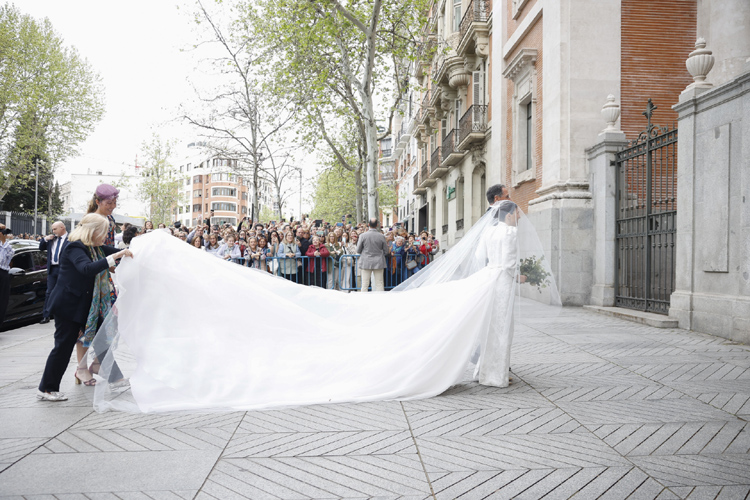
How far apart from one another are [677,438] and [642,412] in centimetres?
66

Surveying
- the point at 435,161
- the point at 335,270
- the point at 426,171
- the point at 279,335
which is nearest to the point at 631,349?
the point at 279,335

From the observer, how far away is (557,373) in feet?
21.1

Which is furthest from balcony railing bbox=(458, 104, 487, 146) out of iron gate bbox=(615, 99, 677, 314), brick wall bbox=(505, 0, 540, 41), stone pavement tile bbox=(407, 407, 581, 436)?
stone pavement tile bbox=(407, 407, 581, 436)

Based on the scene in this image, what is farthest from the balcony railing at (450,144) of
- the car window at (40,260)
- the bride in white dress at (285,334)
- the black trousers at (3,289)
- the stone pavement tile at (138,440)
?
the stone pavement tile at (138,440)

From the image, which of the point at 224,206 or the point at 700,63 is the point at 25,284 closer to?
the point at 700,63

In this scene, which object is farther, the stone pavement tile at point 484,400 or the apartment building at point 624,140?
the apartment building at point 624,140

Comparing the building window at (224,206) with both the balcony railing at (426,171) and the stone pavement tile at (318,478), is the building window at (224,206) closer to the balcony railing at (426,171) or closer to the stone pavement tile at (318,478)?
the balcony railing at (426,171)

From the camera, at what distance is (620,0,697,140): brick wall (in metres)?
13.7

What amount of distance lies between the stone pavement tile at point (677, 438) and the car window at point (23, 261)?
1145 centimetres

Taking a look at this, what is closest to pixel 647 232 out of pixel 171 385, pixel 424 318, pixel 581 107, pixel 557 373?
pixel 581 107

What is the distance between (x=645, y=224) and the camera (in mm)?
11109

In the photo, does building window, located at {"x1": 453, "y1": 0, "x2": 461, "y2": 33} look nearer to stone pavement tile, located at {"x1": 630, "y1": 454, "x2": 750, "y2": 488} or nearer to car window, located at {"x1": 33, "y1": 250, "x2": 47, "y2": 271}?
car window, located at {"x1": 33, "y1": 250, "x2": 47, "y2": 271}

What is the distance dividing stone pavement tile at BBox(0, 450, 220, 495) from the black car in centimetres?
855

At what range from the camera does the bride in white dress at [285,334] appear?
208 inches
